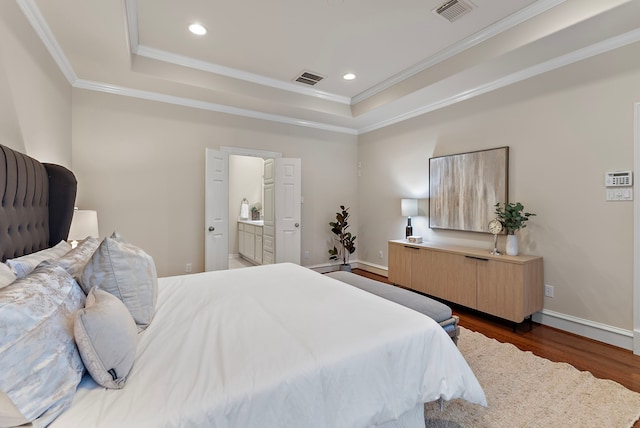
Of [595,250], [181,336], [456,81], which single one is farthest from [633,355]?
[181,336]

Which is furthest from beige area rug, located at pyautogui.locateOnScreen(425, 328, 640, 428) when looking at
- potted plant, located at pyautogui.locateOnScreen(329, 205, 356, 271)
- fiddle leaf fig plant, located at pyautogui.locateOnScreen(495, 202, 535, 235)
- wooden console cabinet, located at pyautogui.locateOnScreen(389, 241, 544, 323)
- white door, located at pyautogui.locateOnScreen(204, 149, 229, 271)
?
white door, located at pyautogui.locateOnScreen(204, 149, 229, 271)

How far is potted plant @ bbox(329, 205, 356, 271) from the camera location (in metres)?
5.14

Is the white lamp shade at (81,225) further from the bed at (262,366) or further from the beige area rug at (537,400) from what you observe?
the beige area rug at (537,400)

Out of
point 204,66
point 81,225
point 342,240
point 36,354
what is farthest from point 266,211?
point 36,354

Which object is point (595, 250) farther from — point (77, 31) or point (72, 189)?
point (77, 31)

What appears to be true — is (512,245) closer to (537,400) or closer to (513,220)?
(513,220)

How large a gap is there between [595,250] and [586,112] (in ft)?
4.32

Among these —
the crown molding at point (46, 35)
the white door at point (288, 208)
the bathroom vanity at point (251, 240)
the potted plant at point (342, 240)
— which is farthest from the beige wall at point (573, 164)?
the crown molding at point (46, 35)

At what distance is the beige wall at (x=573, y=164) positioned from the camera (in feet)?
8.30

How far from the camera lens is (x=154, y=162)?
3822mm

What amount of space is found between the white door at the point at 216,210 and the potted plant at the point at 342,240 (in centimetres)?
191

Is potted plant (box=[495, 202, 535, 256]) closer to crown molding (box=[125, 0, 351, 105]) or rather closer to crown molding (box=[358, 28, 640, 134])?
crown molding (box=[358, 28, 640, 134])

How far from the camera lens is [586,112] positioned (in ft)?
8.95

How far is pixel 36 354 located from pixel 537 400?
254 cm
